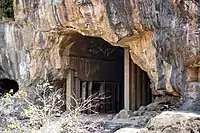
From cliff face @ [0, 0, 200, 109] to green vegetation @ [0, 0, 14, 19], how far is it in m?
0.76

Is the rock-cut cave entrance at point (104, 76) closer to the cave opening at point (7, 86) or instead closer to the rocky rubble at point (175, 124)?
the cave opening at point (7, 86)

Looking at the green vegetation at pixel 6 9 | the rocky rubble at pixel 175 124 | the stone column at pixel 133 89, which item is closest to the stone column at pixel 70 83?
the stone column at pixel 133 89

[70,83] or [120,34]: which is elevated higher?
[120,34]

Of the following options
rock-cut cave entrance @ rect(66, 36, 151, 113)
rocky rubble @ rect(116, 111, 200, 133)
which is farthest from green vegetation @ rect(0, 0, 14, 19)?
rocky rubble @ rect(116, 111, 200, 133)

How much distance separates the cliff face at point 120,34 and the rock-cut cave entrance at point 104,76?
814 mm

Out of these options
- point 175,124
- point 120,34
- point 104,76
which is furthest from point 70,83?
point 175,124

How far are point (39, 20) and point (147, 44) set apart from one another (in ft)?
10.9

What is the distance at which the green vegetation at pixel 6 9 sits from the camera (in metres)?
13.8

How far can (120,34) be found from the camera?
10.7 meters

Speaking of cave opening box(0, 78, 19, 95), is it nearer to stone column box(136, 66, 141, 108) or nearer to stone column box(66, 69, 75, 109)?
stone column box(66, 69, 75, 109)

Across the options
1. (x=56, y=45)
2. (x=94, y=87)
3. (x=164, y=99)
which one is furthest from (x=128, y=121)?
(x=94, y=87)

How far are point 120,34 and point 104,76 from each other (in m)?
4.92

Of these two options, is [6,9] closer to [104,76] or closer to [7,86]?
[7,86]

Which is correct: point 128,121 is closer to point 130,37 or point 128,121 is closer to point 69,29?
point 130,37
